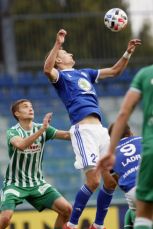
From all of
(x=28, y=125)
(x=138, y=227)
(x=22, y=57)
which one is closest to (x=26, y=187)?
(x=28, y=125)

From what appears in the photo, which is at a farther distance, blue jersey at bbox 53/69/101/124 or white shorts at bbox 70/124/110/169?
blue jersey at bbox 53/69/101/124

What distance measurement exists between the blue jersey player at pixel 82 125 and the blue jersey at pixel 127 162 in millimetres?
827

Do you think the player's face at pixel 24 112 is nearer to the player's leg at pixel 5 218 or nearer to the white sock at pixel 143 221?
the player's leg at pixel 5 218

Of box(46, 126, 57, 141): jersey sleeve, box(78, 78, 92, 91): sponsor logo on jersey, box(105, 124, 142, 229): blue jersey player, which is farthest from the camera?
box(46, 126, 57, 141): jersey sleeve

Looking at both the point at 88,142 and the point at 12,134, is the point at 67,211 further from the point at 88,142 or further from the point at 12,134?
the point at 12,134

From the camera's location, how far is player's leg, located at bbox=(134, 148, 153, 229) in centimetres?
767

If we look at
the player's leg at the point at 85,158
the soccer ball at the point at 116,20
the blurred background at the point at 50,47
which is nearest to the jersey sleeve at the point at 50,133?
the player's leg at the point at 85,158

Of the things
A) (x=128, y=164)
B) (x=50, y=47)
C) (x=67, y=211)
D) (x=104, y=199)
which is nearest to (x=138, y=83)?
(x=128, y=164)

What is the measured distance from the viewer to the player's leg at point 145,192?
25.2 ft

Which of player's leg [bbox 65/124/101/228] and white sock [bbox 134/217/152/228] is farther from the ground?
white sock [bbox 134/217/152/228]

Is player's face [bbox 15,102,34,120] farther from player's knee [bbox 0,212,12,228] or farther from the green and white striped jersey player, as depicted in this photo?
player's knee [bbox 0,212,12,228]

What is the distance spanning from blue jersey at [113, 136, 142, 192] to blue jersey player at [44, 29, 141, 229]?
0.83m

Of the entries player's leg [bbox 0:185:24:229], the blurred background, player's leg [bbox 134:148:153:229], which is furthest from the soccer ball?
the blurred background

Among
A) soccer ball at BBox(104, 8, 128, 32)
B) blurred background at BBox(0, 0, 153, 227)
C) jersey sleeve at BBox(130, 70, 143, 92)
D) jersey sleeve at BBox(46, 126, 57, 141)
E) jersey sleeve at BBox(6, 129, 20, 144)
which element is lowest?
blurred background at BBox(0, 0, 153, 227)
